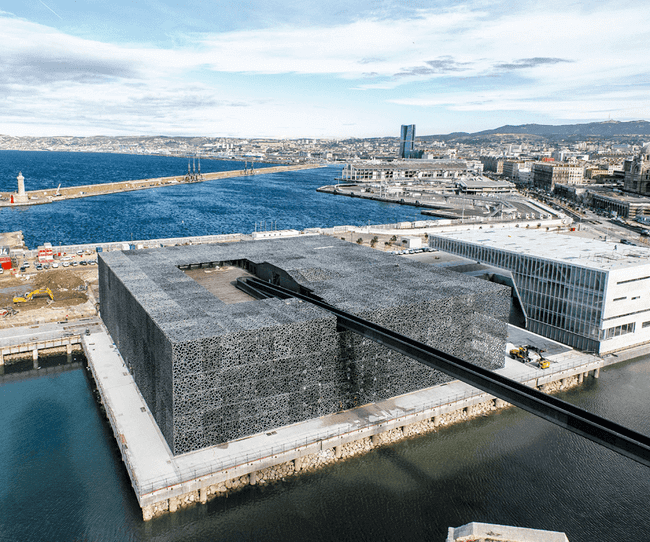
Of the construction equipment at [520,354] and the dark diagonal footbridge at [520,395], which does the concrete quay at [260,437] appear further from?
the dark diagonal footbridge at [520,395]

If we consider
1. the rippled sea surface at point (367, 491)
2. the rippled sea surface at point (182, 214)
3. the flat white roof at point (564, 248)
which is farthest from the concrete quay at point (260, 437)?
the rippled sea surface at point (182, 214)

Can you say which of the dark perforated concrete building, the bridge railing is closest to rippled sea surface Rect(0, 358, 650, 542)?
the bridge railing

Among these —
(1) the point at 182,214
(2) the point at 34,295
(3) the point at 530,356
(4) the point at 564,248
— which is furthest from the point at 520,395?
(1) the point at 182,214

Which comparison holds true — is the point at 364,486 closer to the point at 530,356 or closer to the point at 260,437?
the point at 260,437

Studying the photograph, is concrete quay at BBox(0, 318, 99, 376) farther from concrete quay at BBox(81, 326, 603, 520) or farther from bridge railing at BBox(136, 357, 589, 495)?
bridge railing at BBox(136, 357, 589, 495)

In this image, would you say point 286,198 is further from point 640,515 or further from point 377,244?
point 640,515

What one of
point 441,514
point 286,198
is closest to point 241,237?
point 441,514

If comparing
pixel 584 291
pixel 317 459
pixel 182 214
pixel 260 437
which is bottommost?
pixel 317 459
